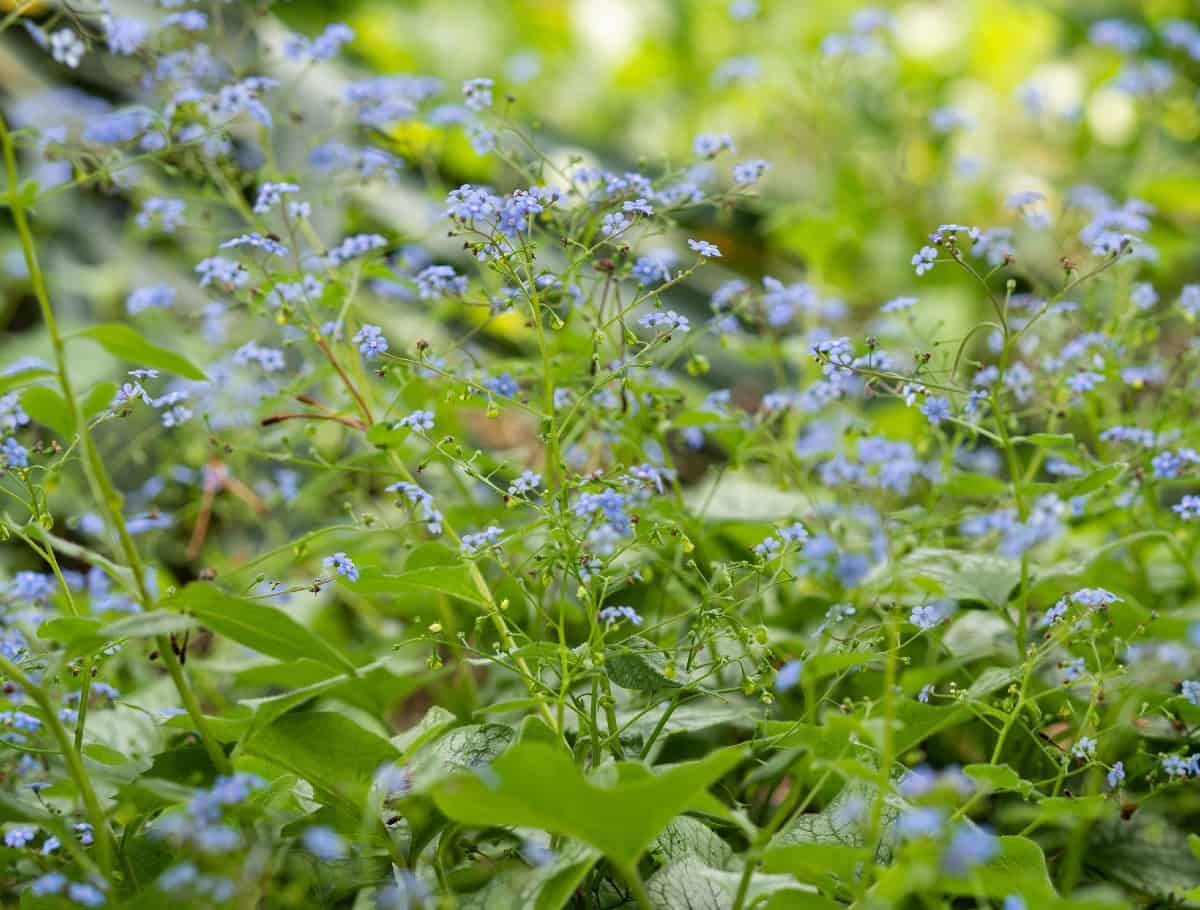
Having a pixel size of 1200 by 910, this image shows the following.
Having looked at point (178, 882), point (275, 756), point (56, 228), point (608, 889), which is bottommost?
point (608, 889)

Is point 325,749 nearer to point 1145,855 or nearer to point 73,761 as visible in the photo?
point 73,761

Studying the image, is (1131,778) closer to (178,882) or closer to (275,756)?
(275,756)

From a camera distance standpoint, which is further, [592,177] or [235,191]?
[235,191]

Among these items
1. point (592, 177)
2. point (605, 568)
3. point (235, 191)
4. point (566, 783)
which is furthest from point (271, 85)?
point (566, 783)

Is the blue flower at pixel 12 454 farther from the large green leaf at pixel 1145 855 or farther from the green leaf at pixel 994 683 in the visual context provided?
the large green leaf at pixel 1145 855

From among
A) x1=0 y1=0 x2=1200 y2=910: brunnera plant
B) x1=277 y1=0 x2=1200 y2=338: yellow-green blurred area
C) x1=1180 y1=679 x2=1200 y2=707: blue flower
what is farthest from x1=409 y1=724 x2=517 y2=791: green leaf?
x1=277 y1=0 x2=1200 y2=338: yellow-green blurred area

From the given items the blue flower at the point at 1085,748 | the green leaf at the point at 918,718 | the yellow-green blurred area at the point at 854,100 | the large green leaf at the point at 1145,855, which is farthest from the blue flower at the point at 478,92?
the yellow-green blurred area at the point at 854,100
